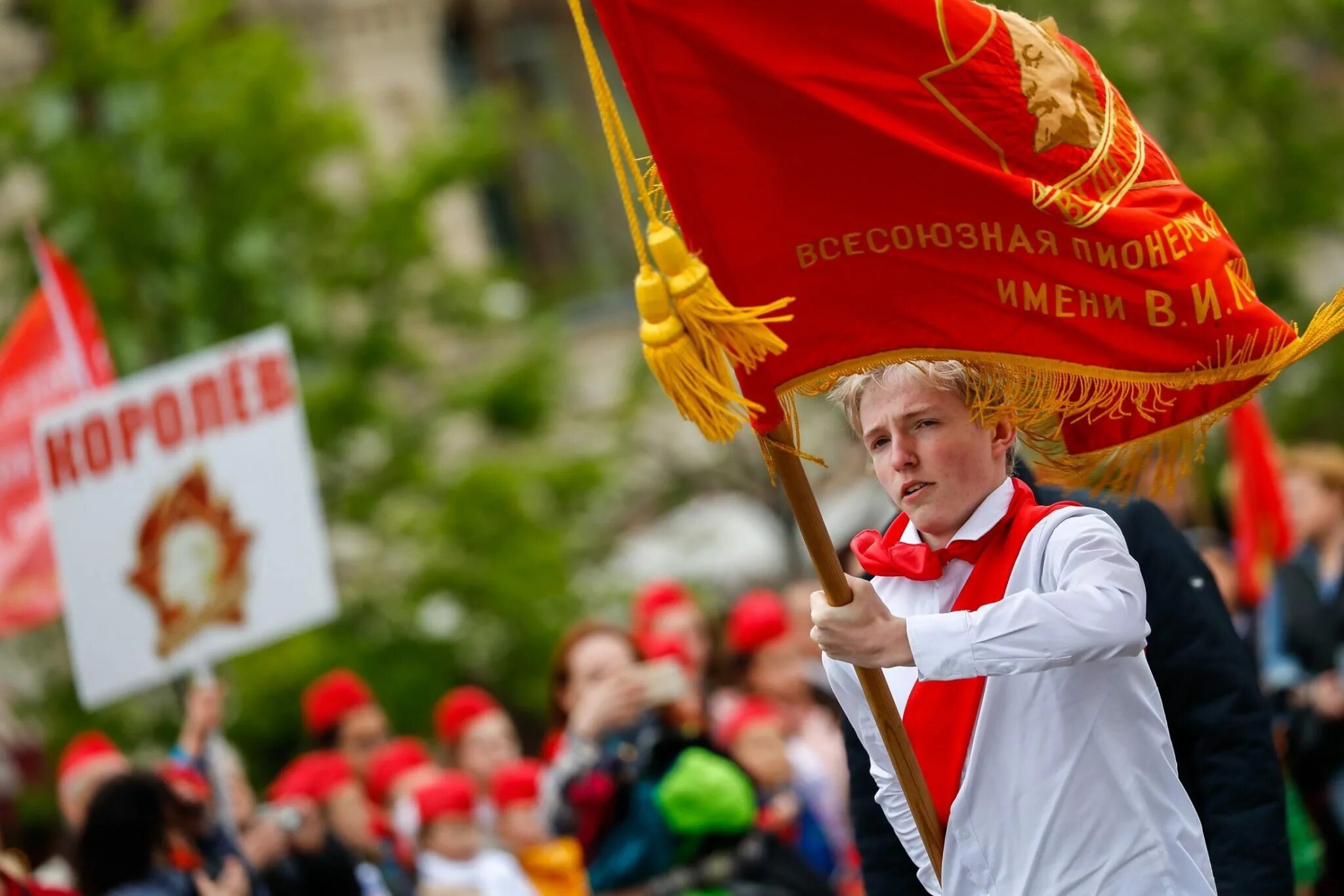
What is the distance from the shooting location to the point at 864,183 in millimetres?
3123

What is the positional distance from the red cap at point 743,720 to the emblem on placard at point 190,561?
1884 millimetres

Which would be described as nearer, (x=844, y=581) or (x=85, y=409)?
(x=844, y=581)

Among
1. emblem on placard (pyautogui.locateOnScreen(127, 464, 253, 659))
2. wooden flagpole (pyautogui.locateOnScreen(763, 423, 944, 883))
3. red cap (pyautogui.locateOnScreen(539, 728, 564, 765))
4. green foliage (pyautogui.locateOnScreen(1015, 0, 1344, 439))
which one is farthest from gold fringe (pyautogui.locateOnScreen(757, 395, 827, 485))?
green foliage (pyautogui.locateOnScreen(1015, 0, 1344, 439))

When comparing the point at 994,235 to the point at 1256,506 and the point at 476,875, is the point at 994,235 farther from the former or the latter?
the point at 1256,506

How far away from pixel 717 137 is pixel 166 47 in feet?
39.1

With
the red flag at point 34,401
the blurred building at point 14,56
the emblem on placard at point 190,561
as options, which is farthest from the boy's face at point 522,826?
the blurred building at point 14,56

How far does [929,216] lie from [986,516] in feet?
1.67

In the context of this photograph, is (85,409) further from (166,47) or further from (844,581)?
(166,47)

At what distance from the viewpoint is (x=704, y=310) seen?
2.89 m

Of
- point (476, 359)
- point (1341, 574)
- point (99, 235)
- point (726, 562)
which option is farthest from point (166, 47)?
point (1341, 574)

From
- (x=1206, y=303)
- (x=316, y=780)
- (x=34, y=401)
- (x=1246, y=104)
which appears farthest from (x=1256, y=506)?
(x=1246, y=104)

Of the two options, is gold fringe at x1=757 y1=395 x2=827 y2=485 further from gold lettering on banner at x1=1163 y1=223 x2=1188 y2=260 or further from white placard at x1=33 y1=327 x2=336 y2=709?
white placard at x1=33 y1=327 x2=336 y2=709

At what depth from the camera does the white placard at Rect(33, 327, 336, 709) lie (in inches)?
273

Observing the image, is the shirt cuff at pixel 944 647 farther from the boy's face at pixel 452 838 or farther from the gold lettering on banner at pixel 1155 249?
the boy's face at pixel 452 838
